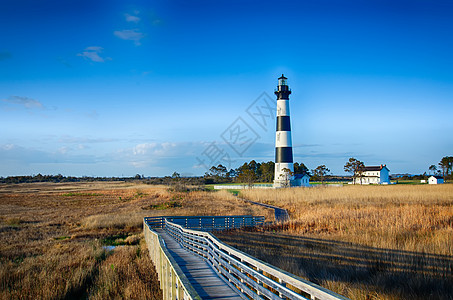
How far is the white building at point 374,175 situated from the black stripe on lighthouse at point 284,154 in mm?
38247

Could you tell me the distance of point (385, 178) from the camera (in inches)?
3278

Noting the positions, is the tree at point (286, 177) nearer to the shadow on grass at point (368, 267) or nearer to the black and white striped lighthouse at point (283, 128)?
the black and white striped lighthouse at point (283, 128)

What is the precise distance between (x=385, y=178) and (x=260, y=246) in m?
78.3

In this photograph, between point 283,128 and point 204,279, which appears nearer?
point 204,279

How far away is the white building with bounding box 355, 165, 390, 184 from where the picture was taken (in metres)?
82.0

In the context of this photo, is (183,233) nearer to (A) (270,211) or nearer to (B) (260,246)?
(B) (260,246)

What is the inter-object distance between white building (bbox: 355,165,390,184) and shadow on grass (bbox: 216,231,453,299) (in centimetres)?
7348

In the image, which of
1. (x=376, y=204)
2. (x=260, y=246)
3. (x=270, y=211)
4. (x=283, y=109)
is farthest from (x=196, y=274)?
(x=283, y=109)

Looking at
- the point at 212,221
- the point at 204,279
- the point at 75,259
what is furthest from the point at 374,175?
the point at 204,279

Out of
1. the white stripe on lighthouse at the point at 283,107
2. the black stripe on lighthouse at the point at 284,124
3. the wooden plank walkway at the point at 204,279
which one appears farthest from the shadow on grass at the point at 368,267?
the white stripe on lighthouse at the point at 283,107

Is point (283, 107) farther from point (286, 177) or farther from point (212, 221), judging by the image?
point (212, 221)

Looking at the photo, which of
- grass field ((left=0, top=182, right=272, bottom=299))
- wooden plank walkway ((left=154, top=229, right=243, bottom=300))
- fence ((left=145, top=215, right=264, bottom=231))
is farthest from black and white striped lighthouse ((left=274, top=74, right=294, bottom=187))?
wooden plank walkway ((left=154, top=229, right=243, bottom=300))

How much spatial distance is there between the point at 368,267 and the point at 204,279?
5.44 metres

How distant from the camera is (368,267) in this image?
1028 cm
